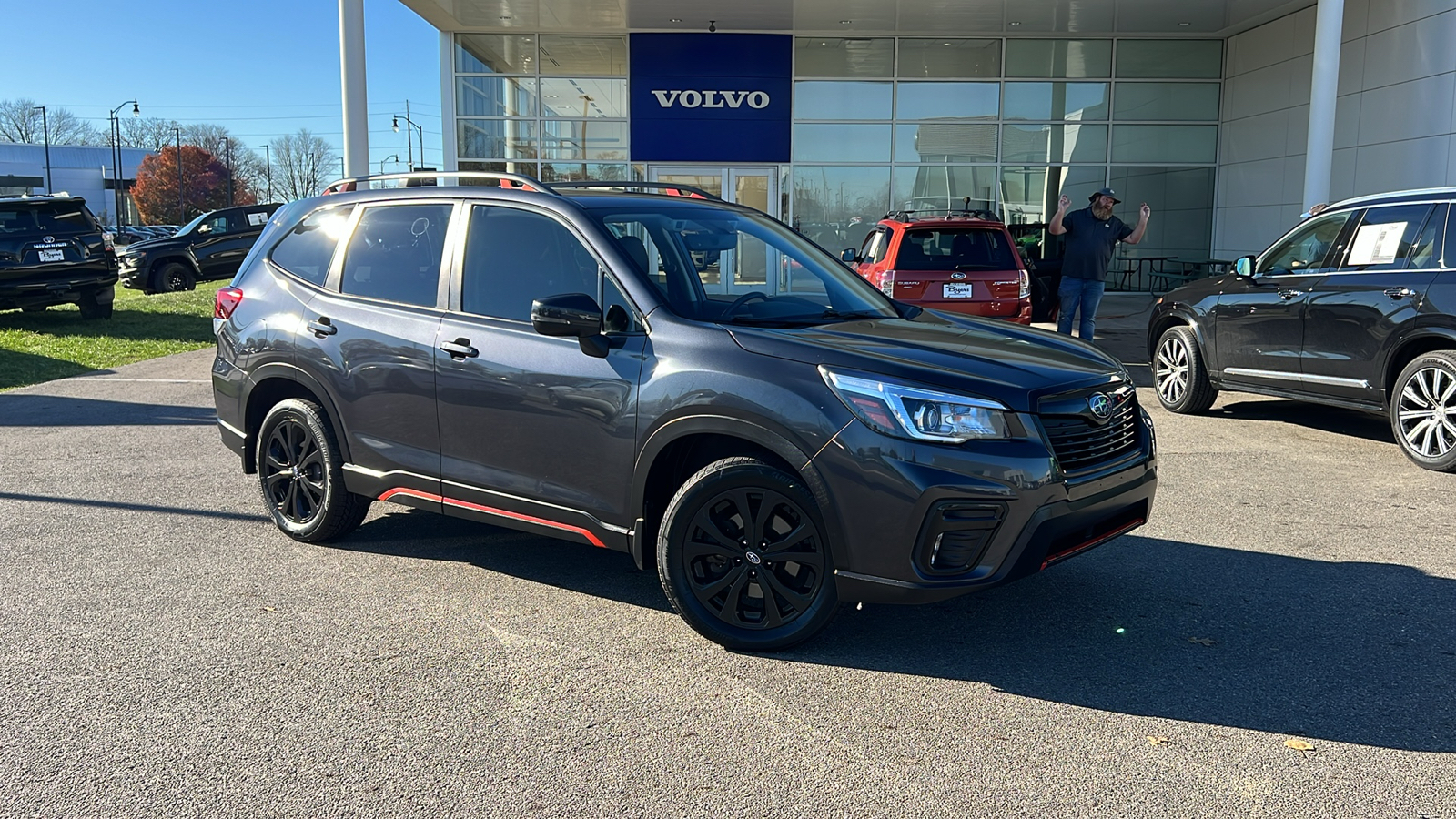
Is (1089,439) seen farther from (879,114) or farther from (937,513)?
(879,114)

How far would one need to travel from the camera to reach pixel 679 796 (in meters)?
3.08

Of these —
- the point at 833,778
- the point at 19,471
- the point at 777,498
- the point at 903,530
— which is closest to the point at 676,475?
the point at 777,498

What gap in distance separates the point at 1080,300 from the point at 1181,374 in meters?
1.78

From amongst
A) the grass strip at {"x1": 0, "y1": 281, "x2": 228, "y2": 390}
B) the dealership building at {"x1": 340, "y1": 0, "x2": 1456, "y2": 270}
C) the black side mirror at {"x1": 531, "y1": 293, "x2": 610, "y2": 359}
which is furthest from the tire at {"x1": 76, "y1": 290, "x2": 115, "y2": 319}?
the black side mirror at {"x1": 531, "y1": 293, "x2": 610, "y2": 359}

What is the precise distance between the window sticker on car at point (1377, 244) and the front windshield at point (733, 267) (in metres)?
4.53

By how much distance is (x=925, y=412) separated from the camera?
12.3ft

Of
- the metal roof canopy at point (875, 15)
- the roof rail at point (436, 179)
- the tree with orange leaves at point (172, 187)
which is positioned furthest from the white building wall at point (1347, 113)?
the tree with orange leaves at point (172, 187)

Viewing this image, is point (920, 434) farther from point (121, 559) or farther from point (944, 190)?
point (944, 190)

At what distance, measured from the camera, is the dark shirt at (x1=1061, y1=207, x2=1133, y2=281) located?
35.6ft

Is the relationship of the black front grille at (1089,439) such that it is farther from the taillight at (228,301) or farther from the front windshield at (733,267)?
the taillight at (228,301)

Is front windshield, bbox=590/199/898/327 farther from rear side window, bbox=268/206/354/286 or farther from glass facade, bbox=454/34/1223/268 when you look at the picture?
glass facade, bbox=454/34/1223/268

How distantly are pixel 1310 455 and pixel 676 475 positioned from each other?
220 inches

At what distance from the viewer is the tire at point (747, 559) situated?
12.9 feet

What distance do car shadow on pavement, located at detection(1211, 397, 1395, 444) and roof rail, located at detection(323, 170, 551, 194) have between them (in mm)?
6904
